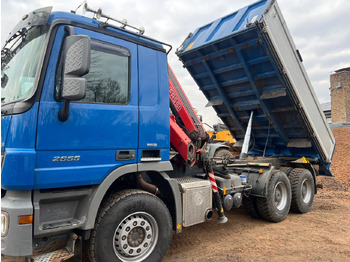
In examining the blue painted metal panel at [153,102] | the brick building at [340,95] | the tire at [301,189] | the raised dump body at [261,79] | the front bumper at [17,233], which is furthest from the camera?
the brick building at [340,95]

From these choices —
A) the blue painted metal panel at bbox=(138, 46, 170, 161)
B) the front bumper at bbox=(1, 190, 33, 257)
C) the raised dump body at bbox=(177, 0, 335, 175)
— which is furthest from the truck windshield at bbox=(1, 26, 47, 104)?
the raised dump body at bbox=(177, 0, 335, 175)

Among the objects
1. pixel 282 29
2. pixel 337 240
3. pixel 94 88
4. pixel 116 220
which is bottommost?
pixel 337 240

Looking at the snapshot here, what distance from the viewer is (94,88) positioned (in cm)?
288

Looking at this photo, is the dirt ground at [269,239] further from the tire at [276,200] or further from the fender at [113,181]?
the fender at [113,181]

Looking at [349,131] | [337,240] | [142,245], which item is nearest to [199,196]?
[142,245]

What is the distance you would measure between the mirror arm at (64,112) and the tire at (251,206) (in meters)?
3.83

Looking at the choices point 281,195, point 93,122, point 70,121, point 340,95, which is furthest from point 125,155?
point 340,95

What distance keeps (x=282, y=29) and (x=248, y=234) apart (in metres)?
3.68

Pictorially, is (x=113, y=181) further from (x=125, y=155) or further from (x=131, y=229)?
(x=131, y=229)

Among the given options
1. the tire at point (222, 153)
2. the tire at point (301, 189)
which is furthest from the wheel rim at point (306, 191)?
the tire at point (222, 153)

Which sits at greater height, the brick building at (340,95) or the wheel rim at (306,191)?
the brick building at (340,95)

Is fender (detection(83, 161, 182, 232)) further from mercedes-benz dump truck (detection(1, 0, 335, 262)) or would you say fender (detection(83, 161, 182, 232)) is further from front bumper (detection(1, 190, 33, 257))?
front bumper (detection(1, 190, 33, 257))

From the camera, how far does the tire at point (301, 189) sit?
5613 millimetres

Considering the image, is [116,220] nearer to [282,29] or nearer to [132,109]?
[132,109]
